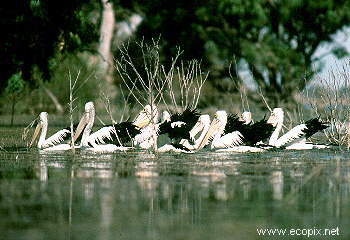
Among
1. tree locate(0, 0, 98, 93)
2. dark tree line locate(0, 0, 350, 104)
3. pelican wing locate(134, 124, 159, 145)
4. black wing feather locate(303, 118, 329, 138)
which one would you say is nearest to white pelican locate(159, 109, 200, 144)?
pelican wing locate(134, 124, 159, 145)

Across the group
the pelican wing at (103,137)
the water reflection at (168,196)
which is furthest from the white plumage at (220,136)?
the water reflection at (168,196)

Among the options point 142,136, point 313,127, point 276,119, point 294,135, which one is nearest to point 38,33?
point 276,119

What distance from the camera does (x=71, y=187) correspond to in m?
12.7

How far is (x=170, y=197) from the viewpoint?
11.6 m

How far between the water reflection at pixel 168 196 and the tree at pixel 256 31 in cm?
3004

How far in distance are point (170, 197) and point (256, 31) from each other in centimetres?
3754

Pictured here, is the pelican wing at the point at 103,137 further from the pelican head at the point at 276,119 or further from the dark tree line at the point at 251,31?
the dark tree line at the point at 251,31

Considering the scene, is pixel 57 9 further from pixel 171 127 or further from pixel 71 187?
pixel 71 187

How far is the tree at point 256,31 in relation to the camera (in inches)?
1857

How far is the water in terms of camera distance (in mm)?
9297

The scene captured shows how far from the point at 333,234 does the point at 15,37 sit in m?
20.8

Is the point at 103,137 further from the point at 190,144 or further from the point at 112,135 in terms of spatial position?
the point at 190,144

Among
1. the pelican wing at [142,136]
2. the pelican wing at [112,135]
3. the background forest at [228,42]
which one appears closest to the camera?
the pelican wing at [112,135]

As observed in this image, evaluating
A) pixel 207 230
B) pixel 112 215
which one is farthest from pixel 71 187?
pixel 207 230
